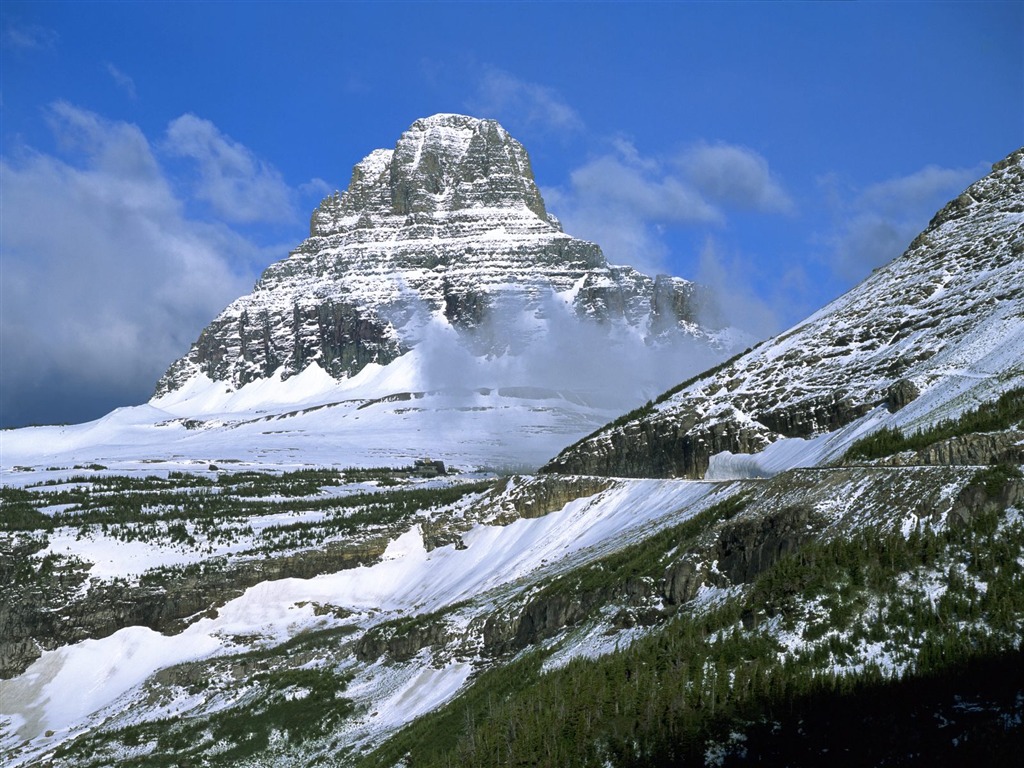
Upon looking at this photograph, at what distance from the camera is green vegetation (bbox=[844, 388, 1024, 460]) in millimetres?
32906

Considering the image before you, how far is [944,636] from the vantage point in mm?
20547

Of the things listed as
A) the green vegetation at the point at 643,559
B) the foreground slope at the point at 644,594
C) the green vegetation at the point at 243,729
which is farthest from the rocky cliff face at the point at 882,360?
the green vegetation at the point at 243,729

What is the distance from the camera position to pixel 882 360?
5416cm

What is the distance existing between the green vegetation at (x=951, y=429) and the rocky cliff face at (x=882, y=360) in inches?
93.5

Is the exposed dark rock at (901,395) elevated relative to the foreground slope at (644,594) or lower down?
elevated

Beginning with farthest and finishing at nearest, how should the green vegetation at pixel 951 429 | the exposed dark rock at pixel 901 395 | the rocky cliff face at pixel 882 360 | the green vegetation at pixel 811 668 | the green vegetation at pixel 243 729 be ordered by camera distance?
1. the rocky cliff face at pixel 882 360
2. the exposed dark rock at pixel 901 395
3. the green vegetation at pixel 243 729
4. the green vegetation at pixel 951 429
5. the green vegetation at pixel 811 668

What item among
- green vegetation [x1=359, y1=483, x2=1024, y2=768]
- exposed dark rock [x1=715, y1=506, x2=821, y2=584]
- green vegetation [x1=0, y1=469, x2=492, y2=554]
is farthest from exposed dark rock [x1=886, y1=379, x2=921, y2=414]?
green vegetation [x1=0, y1=469, x2=492, y2=554]

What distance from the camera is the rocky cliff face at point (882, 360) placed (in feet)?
154

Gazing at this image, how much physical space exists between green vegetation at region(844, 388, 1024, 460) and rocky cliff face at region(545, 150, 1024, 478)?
2.38m

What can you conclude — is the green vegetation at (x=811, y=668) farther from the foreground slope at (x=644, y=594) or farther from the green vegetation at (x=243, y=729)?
the green vegetation at (x=243, y=729)

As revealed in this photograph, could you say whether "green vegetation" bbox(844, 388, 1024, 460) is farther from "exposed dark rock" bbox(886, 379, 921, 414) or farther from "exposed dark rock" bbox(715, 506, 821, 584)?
"exposed dark rock" bbox(715, 506, 821, 584)

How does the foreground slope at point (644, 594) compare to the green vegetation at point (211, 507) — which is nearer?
the foreground slope at point (644, 594)

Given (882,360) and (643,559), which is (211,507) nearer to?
(882,360)

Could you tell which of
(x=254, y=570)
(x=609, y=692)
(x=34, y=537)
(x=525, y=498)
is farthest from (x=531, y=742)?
(x=34, y=537)
